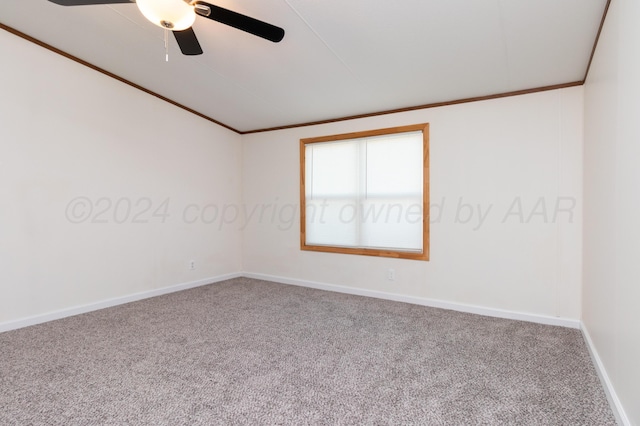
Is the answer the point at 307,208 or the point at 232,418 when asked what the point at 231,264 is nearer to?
the point at 307,208

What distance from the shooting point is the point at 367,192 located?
12.6 feet

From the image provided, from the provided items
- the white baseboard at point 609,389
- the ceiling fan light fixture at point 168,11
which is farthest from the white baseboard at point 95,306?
the white baseboard at point 609,389

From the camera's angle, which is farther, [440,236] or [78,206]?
[440,236]

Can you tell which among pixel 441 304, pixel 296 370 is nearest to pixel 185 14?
pixel 296 370

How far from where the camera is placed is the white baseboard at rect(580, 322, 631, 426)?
4.74 ft

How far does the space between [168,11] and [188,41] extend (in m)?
0.46

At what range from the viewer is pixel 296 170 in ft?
14.3

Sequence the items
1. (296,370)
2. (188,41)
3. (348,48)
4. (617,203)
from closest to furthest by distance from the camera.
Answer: (617,203)
(296,370)
(188,41)
(348,48)

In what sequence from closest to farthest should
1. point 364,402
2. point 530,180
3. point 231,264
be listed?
point 364,402
point 530,180
point 231,264

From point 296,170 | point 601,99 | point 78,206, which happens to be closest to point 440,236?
point 601,99

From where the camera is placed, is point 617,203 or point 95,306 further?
point 95,306

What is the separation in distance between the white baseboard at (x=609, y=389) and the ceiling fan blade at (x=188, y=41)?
3.21 m

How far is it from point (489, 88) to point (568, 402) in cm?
257

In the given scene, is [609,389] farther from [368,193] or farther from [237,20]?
[237,20]
